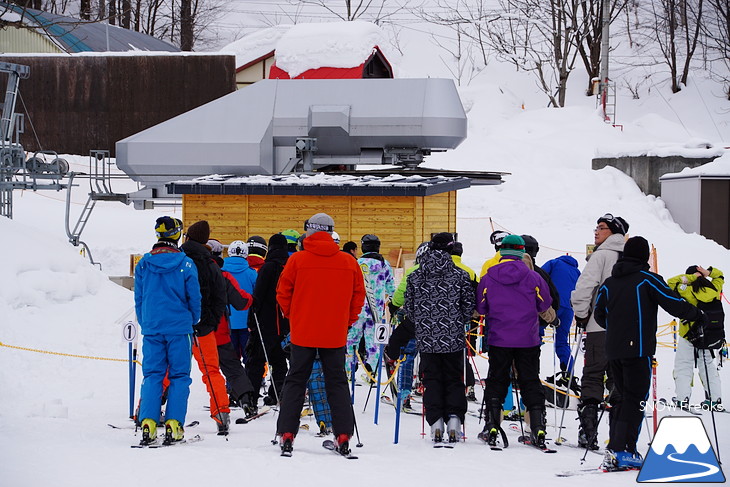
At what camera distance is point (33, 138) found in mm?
28797

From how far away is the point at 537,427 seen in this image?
7.40 meters

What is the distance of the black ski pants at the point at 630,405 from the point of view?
21.5 ft

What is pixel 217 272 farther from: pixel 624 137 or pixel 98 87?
pixel 624 137

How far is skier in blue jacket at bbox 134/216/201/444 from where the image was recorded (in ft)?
23.2

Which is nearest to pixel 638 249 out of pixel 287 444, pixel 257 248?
pixel 287 444

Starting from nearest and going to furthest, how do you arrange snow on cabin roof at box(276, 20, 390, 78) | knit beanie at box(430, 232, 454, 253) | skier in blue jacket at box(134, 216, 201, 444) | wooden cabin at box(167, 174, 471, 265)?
skier in blue jacket at box(134, 216, 201, 444)
knit beanie at box(430, 232, 454, 253)
wooden cabin at box(167, 174, 471, 265)
snow on cabin roof at box(276, 20, 390, 78)

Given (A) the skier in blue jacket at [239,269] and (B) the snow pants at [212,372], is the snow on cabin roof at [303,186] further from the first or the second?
(B) the snow pants at [212,372]

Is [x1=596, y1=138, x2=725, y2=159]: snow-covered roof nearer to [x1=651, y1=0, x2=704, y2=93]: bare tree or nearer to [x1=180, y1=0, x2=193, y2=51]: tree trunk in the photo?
[x1=651, y1=0, x2=704, y2=93]: bare tree

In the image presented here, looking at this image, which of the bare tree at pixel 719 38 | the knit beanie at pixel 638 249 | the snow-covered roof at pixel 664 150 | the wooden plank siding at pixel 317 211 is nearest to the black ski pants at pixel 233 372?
the knit beanie at pixel 638 249

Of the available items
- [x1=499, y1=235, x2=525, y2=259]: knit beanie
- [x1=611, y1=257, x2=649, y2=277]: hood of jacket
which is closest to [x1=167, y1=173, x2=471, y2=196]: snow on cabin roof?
[x1=499, y1=235, x2=525, y2=259]: knit beanie

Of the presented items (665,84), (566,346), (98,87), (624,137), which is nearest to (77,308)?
(566,346)

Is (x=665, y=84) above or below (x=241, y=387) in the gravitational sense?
above

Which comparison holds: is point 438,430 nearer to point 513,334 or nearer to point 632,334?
point 513,334

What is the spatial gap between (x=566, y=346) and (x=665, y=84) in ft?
115
